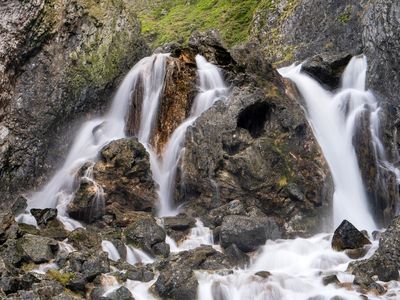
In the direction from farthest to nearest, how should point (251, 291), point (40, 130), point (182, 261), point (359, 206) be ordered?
1. point (40, 130)
2. point (359, 206)
3. point (182, 261)
4. point (251, 291)

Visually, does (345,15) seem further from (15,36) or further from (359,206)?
(15,36)

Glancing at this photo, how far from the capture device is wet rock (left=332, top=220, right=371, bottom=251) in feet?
68.8

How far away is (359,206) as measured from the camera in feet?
86.2

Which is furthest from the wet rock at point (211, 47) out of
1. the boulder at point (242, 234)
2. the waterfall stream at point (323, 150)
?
the boulder at point (242, 234)

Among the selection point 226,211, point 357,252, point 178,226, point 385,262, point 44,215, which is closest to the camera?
point 385,262

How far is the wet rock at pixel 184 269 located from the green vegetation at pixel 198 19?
1669 inches

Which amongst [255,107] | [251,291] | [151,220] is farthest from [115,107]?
[251,291]

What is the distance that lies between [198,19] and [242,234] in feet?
206

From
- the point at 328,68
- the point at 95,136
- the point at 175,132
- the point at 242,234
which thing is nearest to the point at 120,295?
the point at 242,234

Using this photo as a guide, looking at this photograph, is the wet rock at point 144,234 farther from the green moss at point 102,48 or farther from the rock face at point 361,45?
the green moss at point 102,48

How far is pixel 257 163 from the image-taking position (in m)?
25.4

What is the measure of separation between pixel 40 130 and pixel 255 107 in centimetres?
1256

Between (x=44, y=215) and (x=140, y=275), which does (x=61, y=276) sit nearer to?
→ (x=140, y=275)

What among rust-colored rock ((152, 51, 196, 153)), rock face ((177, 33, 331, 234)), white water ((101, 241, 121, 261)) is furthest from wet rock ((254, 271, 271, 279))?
rust-colored rock ((152, 51, 196, 153))
